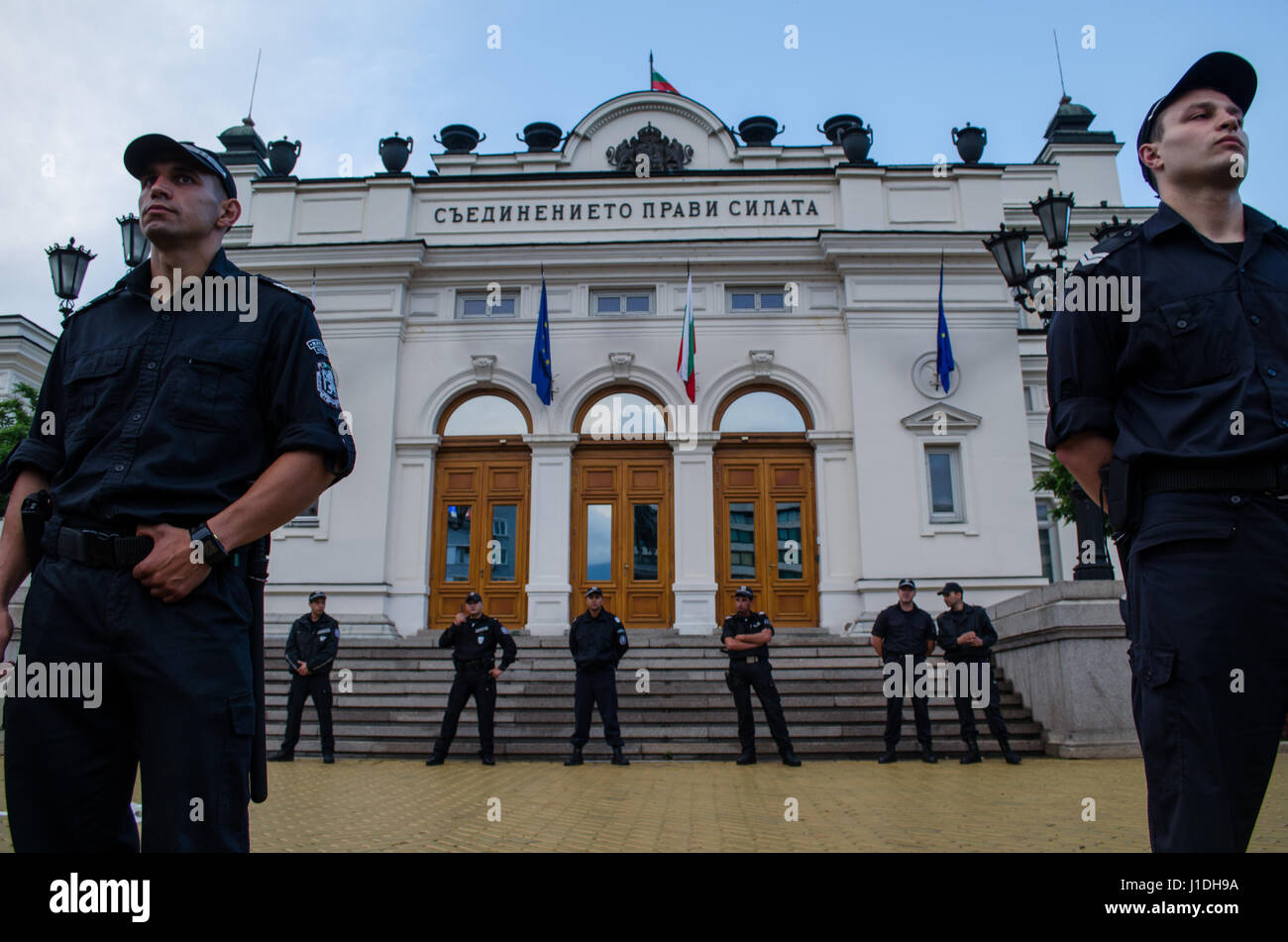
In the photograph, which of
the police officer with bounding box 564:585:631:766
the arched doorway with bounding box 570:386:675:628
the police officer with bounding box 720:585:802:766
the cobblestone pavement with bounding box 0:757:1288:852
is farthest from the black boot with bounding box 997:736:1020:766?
the arched doorway with bounding box 570:386:675:628

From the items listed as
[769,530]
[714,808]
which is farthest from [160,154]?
[769,530]

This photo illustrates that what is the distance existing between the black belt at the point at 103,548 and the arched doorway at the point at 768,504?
1614 cm

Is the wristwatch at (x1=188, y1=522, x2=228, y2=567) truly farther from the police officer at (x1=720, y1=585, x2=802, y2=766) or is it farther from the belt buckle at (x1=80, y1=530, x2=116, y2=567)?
the police officer at (x1=720, y1=585, x2=802, y2=766)

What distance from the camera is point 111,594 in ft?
7.41

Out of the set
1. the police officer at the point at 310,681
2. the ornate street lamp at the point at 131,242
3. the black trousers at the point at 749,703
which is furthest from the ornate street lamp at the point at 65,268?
the black trousers at the point at 749,703

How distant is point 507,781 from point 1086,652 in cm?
780

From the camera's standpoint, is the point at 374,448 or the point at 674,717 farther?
the point at 374,448

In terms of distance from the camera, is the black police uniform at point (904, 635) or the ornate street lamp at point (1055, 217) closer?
the black police uniform at point (904, 635)

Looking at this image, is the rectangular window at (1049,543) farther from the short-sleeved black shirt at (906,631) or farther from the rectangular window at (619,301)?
the short-sleeved black shirt at (906,631)

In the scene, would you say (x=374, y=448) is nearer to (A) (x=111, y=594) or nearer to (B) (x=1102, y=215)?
(A) (x=111, y=594)

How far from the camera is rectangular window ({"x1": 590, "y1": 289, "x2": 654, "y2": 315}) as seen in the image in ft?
64.3

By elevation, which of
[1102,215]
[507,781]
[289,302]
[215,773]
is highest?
[1102,215]

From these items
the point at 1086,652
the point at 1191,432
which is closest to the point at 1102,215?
the point at 1086,652

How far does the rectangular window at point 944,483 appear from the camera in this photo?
59.4 feet
